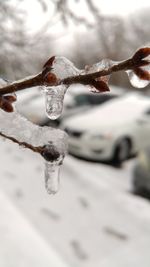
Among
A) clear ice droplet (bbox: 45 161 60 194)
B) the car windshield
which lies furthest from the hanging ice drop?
the car windshield

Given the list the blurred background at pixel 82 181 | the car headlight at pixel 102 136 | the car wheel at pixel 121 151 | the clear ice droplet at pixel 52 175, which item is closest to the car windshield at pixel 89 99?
the blurred background at pixel 82 181

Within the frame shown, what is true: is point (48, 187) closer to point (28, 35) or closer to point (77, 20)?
point (77, 20)

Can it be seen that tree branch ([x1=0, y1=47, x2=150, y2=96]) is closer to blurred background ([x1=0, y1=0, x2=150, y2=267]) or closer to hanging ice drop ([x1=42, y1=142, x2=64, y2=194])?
hanging ice drop ([x1=42, y1=142, x2=64, y2=194])

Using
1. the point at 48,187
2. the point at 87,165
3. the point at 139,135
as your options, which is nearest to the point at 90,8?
the point at 48,187

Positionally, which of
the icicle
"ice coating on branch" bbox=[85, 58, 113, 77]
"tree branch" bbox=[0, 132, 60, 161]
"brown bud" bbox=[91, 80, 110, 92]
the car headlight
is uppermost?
"ice coating on branch" bbox=[85, 58, 113, 77]

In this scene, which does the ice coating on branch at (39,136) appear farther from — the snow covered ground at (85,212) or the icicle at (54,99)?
the snow covered ground at (85,212)

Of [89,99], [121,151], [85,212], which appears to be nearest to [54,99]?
[85,212]

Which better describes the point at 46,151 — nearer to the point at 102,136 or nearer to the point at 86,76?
the point at 86,76
